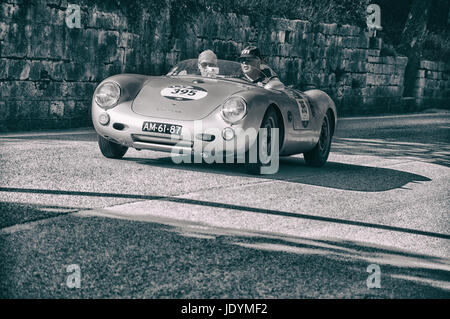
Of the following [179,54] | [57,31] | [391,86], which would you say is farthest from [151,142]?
[391,86]

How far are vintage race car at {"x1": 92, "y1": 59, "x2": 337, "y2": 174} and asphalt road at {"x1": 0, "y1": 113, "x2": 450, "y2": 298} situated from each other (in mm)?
254

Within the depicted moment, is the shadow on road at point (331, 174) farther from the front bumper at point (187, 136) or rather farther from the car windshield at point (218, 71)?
the car windshield at point (218, 71)

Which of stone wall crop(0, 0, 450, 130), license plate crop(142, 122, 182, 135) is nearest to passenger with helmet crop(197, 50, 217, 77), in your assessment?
license plate crop(142, 122, 182, 135)

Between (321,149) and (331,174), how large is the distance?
843 millimetres

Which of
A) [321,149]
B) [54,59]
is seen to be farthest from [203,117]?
[54,59]

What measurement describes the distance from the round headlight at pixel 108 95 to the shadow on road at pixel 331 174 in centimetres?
75

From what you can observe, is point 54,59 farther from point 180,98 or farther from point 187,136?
point 187,136

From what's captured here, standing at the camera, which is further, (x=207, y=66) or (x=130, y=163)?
(x=207, y=66)

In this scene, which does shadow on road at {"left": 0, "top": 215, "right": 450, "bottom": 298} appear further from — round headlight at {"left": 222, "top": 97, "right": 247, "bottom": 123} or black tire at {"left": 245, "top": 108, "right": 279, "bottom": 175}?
black tire at {"left": 245, "top": 108, "right": 279, "bottom": 175}

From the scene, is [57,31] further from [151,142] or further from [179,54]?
[151,142]

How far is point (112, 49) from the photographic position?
536 inches

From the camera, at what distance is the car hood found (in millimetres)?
Result: 8047
